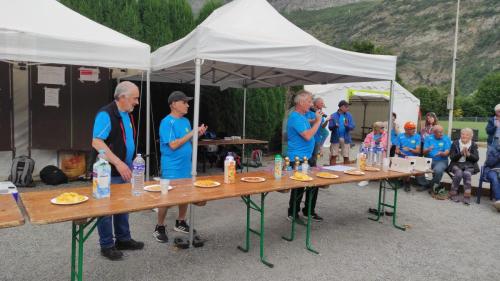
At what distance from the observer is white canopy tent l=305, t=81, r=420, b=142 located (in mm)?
12875

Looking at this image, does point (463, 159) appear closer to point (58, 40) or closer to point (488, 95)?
point (58, 40)

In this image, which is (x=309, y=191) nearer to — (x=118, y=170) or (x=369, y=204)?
Answer: (x=118, y=170)

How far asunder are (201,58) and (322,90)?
9937mm

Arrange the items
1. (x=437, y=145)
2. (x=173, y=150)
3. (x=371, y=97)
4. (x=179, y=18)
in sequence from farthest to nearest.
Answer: (x=371, y=97) → (x=179, y=18) → (x=437, y=145) → (x=173, y=150)

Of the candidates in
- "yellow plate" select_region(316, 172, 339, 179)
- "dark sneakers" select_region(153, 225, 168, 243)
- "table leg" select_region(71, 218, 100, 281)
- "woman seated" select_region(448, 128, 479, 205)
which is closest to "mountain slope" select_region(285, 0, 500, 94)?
"woman seated" select_region(448, 128, 479, 205)

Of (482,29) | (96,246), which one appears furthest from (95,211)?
(482,29)

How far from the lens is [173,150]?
131 inches

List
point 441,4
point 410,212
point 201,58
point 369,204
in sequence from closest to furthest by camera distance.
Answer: point 201,58, point 410,212, point 369,204, point 441,4

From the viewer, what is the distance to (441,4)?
79875mm

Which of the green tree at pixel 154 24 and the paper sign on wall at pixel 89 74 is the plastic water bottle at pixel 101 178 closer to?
the paper sign on wall at pixel 89 74

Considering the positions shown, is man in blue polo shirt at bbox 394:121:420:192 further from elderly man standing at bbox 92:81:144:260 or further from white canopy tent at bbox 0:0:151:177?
elderly man standing at bbox 92:81:144:260

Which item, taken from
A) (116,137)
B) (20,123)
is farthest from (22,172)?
(116,137)

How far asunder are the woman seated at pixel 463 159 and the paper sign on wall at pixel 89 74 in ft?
20.2

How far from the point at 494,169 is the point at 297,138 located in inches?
142
